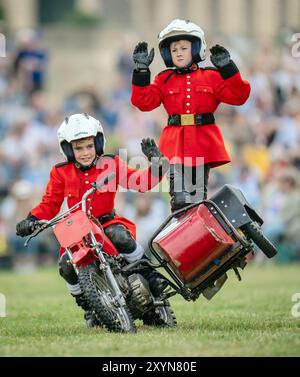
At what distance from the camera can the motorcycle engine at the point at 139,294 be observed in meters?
9.88

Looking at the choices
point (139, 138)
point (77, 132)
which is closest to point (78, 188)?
point (77, 132)

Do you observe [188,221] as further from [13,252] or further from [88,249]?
[13,252]

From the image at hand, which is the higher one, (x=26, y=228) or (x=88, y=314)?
(x=26, y=228)

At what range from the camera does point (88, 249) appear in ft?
31.3

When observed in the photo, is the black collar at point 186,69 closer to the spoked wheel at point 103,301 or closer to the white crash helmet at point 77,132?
the white crash helmet at point 77,132

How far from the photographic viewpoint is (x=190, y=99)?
10164 millimetres

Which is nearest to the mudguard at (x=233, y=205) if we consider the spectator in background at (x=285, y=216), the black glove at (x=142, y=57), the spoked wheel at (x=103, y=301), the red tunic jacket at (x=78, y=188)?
the red tunic jacket at (x=78, y=188)

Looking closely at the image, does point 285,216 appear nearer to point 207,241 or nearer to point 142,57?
point 142,57

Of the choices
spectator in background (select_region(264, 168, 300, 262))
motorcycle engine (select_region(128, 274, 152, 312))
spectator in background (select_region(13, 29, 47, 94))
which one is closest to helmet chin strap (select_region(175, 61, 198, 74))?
motorcycle engine (select_region(128, 274, 152, 312))

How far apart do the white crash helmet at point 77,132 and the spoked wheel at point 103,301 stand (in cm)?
99

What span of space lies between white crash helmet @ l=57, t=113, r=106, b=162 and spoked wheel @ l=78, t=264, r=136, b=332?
3.26ft

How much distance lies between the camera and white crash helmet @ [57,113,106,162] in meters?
9.91

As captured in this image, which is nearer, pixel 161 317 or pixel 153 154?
pixel 153 154

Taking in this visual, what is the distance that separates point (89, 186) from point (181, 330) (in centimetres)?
136
